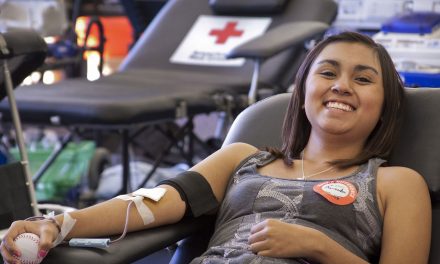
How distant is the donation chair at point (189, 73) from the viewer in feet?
9.62

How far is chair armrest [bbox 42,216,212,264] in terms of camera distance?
4.68 feet

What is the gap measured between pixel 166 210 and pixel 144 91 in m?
1.49

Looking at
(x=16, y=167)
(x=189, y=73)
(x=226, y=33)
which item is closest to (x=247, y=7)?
(x=226, y=33)

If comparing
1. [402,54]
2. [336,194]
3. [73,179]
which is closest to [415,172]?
[336,194]

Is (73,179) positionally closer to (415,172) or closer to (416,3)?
(416,3)

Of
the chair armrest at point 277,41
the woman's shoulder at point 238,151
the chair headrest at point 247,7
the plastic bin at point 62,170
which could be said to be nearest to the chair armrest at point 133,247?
the woman's shoulder at point 238,151

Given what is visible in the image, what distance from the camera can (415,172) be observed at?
5.44 feet

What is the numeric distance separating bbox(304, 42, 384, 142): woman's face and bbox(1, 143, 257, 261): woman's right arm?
0.71 feet

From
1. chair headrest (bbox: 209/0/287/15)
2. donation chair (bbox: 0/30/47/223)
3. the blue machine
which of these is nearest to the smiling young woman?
donation chair (bbox: 0/30/47/223)

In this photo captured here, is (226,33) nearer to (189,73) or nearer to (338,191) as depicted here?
(189,73)

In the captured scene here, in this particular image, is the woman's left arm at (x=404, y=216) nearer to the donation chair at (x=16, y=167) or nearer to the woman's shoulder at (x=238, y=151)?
the woman's shoulder at (x=238, y=151)

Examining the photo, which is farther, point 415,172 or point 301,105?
point 301,105

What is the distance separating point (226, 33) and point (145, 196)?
225 centimetres

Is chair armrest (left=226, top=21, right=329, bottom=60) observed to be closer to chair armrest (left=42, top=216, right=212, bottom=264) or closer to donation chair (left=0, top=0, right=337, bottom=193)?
donation chair (left=0, top=0, right=337, bottom=193)
